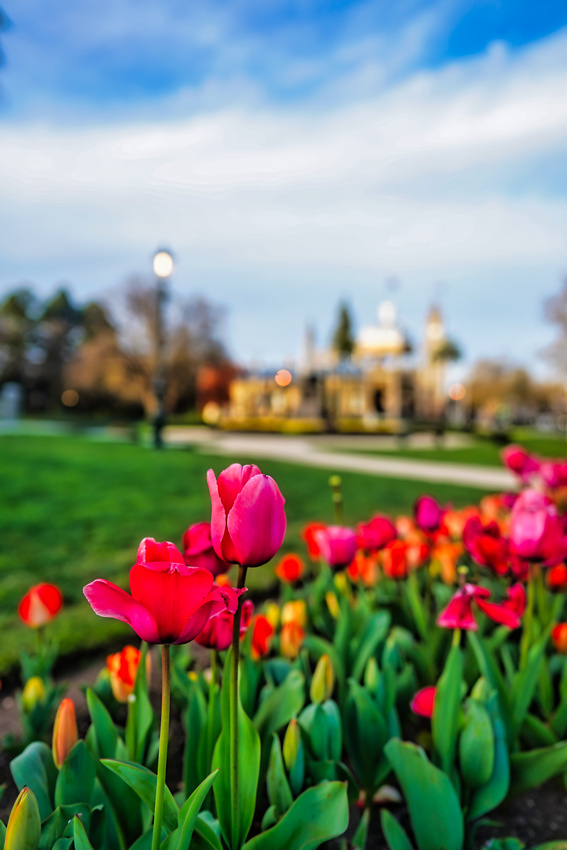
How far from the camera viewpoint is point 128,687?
5.32 feet

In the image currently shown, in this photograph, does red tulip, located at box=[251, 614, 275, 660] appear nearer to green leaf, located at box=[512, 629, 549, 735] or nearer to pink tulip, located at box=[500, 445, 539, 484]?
green leaf, located at box=[512, 629, 549, 735]

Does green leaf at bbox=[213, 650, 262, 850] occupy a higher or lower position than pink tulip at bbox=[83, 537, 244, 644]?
lower

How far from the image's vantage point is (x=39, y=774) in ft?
4.30

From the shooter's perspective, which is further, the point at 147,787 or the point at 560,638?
the point at 560,638

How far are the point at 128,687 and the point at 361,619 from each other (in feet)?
3.24

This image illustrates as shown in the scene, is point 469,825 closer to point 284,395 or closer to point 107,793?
point 107,793

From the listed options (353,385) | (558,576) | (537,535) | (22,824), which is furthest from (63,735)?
(353,385)

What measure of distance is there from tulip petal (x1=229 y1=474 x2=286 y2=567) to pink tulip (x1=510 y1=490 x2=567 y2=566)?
896 millimetres

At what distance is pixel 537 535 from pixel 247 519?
96 cm

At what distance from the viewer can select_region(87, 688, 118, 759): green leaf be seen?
4.52ft

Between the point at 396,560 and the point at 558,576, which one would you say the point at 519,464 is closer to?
the point at 558,576

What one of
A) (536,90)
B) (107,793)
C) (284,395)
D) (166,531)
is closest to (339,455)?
(166,531)

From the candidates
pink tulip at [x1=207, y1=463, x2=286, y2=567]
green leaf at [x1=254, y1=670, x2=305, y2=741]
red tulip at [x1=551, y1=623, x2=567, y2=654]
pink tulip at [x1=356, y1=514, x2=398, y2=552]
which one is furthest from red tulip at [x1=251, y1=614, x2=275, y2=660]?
red tulip at [x1=551, y1=623, x2=567, y2=654]

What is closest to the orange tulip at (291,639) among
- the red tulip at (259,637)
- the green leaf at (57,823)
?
the red tulip at (259,637)
